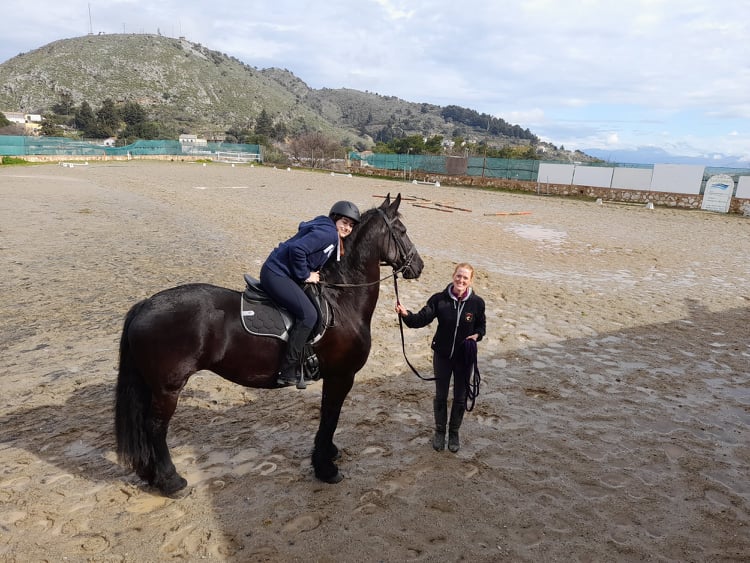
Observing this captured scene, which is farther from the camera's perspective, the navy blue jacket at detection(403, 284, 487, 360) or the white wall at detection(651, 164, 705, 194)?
the white wall at detection(651, 164, 705, 194)

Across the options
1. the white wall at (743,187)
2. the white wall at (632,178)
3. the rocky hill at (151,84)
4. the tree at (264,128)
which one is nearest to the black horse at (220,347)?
the white wall at (743,187)

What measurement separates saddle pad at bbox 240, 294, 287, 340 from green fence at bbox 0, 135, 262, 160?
167ft

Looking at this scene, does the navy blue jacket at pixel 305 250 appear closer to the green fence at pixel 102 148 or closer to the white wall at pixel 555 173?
the white wall at pixel 555 173

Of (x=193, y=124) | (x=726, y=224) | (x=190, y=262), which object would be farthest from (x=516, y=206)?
(x=193, y=124)

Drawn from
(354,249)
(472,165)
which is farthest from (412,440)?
(472,165)

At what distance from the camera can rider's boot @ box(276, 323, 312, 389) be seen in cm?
381

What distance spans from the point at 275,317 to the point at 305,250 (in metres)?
0.62

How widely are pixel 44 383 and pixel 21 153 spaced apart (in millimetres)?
49442

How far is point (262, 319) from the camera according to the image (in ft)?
12.4

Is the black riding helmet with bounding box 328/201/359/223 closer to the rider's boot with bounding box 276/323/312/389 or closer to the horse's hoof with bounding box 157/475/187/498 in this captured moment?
the rider's boot with bounding box 276/323/312/389

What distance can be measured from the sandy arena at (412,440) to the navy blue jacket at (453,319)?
1123 mm

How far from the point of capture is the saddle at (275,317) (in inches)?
148

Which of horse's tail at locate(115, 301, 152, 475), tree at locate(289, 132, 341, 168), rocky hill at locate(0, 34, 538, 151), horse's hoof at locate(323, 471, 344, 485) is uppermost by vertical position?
rocky hill at locate(0, 34, 538, 151)

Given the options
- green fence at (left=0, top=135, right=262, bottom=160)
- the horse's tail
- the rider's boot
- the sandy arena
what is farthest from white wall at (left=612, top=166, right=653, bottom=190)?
green fence at (left=0, top=135, right=262, bottom=160)
